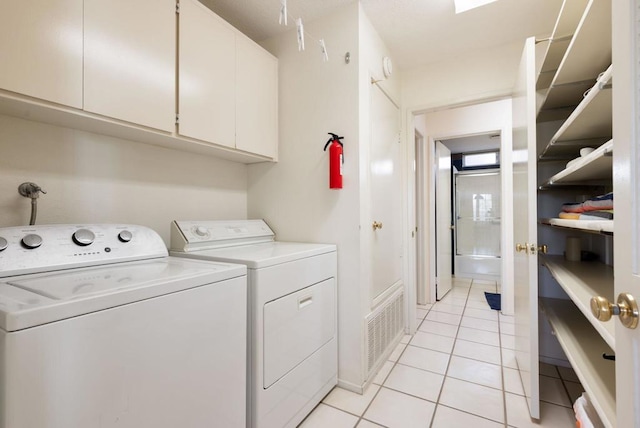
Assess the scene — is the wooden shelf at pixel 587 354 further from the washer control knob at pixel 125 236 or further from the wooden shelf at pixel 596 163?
the washer control knob at pixel 125 236

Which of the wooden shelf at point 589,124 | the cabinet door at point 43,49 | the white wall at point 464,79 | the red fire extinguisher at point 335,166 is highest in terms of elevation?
the white wall at point 464,79

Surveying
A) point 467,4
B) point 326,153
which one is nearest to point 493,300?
point 326,153

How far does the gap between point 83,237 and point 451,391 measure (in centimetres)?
219

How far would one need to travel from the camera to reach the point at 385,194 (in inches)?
91.0

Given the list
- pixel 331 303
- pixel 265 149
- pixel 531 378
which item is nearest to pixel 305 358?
pixel 331 303

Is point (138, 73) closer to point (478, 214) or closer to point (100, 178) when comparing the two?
point (100, 178)

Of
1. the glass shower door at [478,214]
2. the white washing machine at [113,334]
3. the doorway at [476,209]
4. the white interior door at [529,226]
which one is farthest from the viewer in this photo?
the glass shower door at [478,214]

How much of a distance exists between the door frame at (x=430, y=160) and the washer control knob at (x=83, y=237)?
2.33m

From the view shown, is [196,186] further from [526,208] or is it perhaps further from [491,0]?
[491,0]

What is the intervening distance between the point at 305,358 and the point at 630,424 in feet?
4.17

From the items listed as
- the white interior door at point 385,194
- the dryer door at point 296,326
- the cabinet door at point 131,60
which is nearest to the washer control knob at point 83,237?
the cabinet door at point 131,60

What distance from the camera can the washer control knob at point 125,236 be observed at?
4.50ft

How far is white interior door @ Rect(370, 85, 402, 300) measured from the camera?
207 centimetres

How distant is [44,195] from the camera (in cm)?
134
